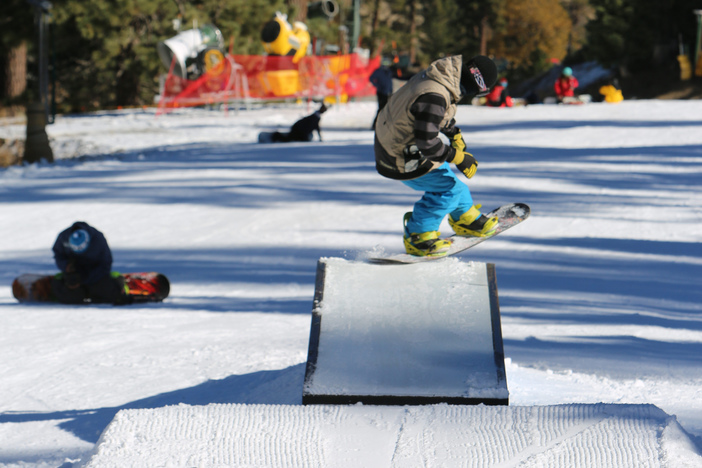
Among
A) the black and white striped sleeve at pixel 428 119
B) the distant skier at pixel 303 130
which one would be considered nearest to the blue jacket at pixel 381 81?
the distant skier at pixel 303 130

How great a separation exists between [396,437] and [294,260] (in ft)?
16.5

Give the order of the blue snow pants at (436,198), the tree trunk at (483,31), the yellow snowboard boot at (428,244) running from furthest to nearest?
1. the tree trunk at (483,31)
2. the yellow snowboard boot at (428,244)
3. the blue snow pants at (436,198)

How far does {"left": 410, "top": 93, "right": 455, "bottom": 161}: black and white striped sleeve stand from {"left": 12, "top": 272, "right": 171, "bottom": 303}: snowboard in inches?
132

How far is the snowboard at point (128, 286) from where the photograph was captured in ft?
20.9

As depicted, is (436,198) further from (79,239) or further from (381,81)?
(381,81)

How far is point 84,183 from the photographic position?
11328mm

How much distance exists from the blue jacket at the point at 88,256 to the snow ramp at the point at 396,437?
3227 mm

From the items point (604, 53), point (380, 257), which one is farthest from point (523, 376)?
point (604, 53)

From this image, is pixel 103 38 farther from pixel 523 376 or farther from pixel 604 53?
pixel 523 376

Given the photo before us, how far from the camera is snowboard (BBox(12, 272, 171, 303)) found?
20.9ft

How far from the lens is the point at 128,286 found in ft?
21.2

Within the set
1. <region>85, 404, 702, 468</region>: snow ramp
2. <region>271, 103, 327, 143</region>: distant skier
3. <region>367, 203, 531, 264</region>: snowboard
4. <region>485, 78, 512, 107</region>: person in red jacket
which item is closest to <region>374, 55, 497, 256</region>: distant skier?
<region>367, 203, 531, 264</region>: snowboard

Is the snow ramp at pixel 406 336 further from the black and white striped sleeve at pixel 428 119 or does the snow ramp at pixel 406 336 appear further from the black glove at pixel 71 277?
the black glove at pixel 71 277

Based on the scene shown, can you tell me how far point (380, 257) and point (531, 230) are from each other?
165 inches
